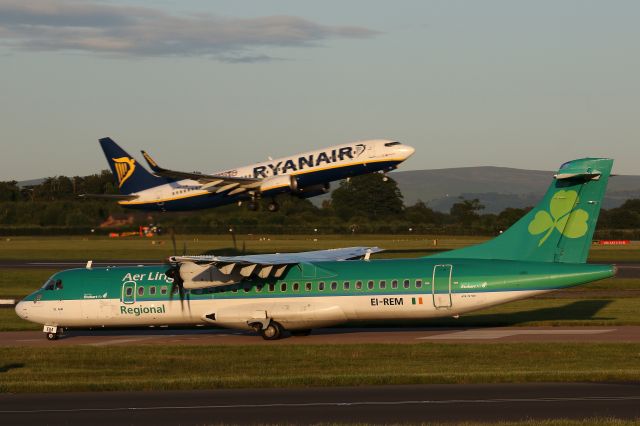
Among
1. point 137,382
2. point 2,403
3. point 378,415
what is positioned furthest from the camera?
point 137,382

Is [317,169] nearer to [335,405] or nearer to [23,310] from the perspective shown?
[23,310]

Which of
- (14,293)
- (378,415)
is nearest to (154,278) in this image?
(378,415)

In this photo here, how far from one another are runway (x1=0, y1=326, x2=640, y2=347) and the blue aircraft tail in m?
20.1

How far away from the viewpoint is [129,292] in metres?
34.8

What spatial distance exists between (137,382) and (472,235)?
3242 inches

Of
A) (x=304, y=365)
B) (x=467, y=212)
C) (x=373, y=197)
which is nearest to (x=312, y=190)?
(x=304, y=365)

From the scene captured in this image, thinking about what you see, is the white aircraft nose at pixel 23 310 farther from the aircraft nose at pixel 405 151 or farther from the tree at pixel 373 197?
the tree at pixel 373 197

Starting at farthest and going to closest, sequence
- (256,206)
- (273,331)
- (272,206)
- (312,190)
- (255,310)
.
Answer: (272,206)
(312,190)
(256,206)
(273,331)
(255,310)

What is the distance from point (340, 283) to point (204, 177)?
898 inches

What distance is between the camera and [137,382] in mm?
24812

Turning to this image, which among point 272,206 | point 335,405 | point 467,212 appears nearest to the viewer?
point 335,405

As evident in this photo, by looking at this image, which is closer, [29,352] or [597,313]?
[29,352]

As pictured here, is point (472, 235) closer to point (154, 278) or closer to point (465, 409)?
point (154, 278)

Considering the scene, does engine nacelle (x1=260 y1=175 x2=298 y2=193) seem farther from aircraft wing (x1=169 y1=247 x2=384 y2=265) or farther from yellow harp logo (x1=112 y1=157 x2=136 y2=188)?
aircraft wing (x1=169 y1=247 x2=384 y2=265)
